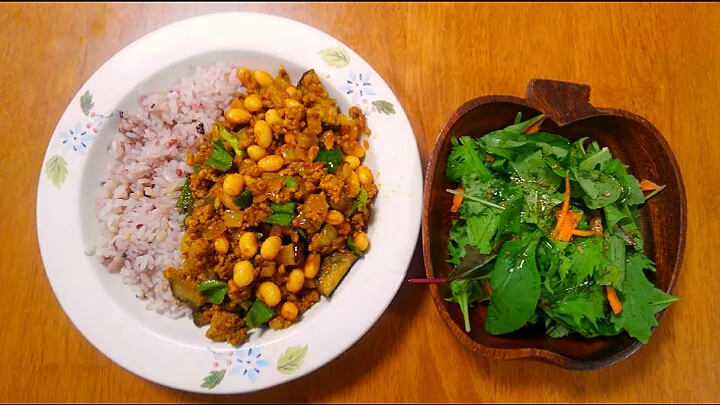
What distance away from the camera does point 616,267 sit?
1.45 metres

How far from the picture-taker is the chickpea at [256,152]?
1580mm

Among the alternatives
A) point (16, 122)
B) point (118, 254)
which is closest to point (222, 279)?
point (118, 254)

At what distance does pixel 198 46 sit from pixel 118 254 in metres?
0.75

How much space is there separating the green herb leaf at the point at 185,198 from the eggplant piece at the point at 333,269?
0.48 meters

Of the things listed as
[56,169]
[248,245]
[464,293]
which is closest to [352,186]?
[248,245]

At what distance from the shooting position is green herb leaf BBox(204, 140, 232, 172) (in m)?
1.60

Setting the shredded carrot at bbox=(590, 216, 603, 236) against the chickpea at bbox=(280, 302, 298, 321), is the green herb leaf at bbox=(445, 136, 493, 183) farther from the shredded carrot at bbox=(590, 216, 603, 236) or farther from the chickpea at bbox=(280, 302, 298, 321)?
the chickpea at bbox=(280, 302, 298, 321)

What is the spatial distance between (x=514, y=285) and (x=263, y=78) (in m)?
1.05

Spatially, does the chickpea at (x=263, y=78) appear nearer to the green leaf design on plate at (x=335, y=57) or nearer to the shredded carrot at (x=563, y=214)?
the green leaf design on plate at (x=335, y=57)

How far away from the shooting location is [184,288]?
61.1 inches

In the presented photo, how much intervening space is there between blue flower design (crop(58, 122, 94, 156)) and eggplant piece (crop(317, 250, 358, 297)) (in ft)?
2.88

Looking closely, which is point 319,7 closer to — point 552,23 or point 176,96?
point 176,96

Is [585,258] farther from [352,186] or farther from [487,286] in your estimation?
[352,186]

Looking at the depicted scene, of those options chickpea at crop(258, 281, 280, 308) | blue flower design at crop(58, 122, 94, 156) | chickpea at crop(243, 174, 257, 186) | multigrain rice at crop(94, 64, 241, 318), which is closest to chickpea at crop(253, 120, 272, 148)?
chickpea at crop(243, 174, 257, 186)
